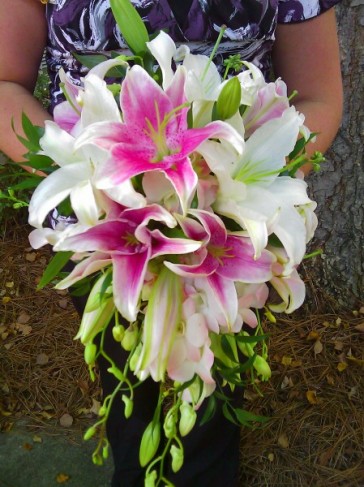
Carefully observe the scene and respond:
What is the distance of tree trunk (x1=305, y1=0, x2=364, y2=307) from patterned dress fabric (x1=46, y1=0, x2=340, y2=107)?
851 millimetres

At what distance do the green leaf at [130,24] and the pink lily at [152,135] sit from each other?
112mm

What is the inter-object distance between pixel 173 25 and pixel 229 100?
0.41 meters

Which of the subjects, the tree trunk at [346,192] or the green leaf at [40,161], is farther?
the tree trunk at [346,192]

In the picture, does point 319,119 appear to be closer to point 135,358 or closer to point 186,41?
point 186,41

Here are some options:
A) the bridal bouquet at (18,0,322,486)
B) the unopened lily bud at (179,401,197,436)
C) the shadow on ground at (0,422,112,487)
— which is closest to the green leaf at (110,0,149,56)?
the bridal bouquet at (18,0,322,486)

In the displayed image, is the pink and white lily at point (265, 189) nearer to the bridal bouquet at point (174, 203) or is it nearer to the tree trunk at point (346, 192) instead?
the bridal bouquet at point (174, 203)

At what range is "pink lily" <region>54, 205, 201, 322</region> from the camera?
0.67 metres

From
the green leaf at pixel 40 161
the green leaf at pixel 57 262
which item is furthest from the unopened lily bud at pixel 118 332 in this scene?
the green leaf at pixel 40 161

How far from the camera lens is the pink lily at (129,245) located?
0.67 metres

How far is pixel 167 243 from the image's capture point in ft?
2.23

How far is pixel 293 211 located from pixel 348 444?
1471 millimetres

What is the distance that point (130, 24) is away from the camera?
2.55 ft

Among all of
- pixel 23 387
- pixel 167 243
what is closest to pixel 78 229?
pixel 167 243

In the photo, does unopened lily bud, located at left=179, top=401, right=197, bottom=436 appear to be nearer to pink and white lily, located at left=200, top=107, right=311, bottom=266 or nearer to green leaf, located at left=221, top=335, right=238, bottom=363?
green leaf, located at left=221, top=335, right=238, bottom=363
